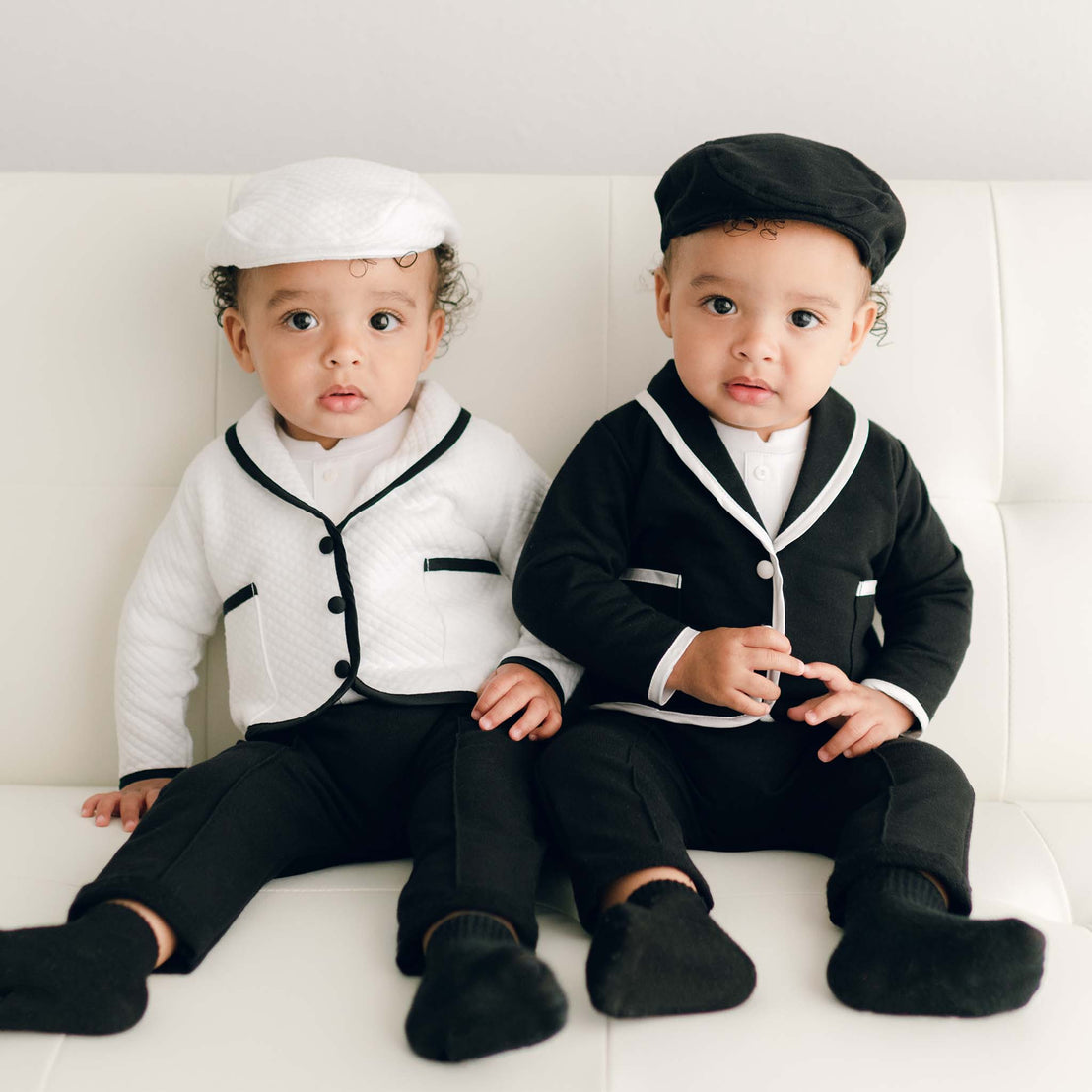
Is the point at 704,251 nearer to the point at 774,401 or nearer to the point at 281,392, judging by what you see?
the point at 774,401

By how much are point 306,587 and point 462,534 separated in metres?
0.17

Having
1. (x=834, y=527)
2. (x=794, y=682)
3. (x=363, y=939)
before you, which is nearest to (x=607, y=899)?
(x=363, y=939)

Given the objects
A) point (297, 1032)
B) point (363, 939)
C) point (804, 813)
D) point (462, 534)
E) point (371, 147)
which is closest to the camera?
point (297, 1032)

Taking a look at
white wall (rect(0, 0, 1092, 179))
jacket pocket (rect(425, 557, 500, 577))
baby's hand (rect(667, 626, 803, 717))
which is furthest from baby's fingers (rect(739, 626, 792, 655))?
white wall (rect(0, 0, 1092, 179))

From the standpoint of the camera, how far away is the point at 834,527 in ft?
3.71

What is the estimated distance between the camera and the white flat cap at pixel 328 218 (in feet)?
3.68

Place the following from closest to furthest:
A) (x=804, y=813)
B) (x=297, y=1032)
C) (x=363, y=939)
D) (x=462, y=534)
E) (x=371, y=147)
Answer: (x=297, y=1032) → (x=363, y=939) → (x=804, y=813) → (x=462, y=534) → (x=371, y=147)

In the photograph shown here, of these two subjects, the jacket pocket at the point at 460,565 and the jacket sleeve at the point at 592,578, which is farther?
the jacket pocket at the point at 460,565

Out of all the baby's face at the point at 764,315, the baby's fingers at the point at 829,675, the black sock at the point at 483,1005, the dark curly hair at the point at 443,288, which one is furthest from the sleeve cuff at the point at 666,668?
the dark curly hair at the point at 443,288

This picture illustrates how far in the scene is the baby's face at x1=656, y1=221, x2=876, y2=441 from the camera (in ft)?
3.51

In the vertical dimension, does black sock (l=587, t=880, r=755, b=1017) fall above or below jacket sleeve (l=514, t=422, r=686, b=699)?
below

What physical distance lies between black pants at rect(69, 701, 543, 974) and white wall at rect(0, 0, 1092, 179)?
34.7 inches

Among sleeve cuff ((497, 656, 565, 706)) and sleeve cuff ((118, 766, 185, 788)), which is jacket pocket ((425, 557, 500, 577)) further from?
sleeve cuff ((118, 766, 185, 788))

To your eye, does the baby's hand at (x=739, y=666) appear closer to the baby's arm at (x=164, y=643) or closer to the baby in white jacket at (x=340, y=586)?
the baby in white jacket at (x=340, y=586)
